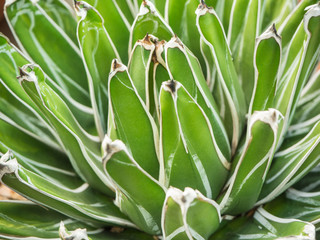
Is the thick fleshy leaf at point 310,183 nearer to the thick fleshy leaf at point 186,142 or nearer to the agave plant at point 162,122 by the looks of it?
the agave plant at point 162,122

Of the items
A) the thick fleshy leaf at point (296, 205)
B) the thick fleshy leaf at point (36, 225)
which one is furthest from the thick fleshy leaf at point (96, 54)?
the thick fleshy leaf at point (296, 205)

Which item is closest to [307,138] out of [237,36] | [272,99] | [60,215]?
[272,99]

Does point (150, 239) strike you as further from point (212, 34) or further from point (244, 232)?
point (212, 34)

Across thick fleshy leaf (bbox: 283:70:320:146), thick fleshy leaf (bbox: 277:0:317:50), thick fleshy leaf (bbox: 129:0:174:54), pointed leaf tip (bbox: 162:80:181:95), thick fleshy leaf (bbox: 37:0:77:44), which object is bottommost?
thick fleshy leaf (bbox: 283:70:320:146)

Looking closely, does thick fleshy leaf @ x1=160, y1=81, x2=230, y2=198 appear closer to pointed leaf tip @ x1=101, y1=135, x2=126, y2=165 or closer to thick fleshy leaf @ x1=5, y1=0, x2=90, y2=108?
pointed leaf tip @ x1=101, y1=135, x2=126, y2=165

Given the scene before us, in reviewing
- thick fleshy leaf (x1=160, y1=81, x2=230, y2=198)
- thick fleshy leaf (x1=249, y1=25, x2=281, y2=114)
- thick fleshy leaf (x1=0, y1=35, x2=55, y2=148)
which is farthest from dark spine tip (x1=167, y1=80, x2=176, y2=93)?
thick fleshy leaf (x1=0, y1=35, x2=55, y2=148)

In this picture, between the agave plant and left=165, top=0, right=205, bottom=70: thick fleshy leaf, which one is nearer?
the agave plant
